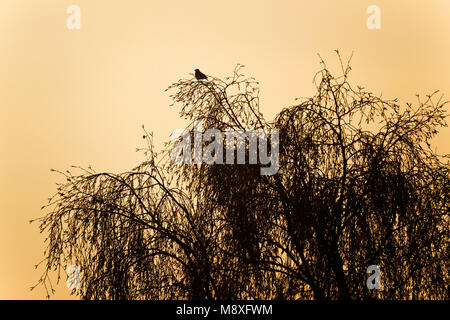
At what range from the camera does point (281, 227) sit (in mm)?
5875

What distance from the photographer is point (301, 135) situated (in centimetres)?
618

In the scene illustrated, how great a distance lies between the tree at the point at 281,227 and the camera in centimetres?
571

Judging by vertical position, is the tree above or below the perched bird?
below

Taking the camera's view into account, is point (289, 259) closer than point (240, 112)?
Yes

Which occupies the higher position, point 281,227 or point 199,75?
point 199,75

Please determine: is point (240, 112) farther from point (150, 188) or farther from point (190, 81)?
point (150, 188)

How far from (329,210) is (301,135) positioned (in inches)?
34.5

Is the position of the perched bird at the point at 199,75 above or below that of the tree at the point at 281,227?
above

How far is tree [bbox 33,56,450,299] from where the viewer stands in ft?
18.7

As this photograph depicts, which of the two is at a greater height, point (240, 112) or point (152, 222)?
point (240, 112)
